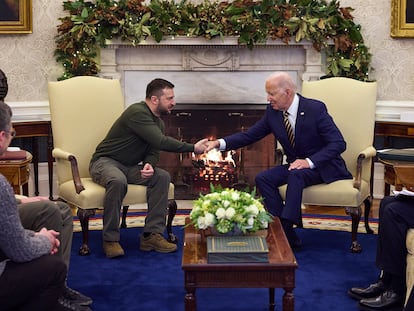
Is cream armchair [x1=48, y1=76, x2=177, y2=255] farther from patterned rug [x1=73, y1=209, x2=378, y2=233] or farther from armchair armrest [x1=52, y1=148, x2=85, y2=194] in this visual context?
patterned rug [x1=73, y1=209, x2=378, y2=233]

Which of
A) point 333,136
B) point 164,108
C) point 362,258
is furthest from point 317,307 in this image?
point 164,108

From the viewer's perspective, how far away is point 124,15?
6.52 meters

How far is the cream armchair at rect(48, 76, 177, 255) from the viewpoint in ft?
17.2

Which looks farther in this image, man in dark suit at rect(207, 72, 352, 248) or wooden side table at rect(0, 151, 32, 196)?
man in dark suit at rect(207, 72, 352, 248)

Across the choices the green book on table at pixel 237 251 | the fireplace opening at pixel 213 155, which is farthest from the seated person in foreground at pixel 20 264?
the fireplace opening at pixel 213 155

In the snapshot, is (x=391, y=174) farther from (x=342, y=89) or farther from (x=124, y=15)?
(x=124, y=15)

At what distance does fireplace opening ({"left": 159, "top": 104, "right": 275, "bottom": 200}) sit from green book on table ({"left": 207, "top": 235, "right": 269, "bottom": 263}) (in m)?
3.46

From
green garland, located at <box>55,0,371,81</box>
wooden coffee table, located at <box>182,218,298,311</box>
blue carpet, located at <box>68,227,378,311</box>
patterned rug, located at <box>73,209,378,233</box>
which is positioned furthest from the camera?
green garland, located at <box>55,0,371,81</box>

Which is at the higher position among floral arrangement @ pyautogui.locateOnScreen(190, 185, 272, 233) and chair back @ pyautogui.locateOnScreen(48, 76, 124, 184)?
chair back @ pyautogui.locateOnScreen(48, 76, 124, 184)

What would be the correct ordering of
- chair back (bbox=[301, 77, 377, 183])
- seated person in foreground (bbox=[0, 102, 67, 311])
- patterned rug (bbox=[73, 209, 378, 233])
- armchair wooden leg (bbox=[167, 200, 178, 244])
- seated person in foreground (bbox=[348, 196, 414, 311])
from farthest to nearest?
1. patterned rug (bbox=[73, 209, 378, 233])
2. chair back (bbox=[301, 77, 377, 183])
3. armchair wooden leg (bbox=[167, 200, 178, 244])
4. seated person in foreground (bbox=[348, 196, 414, 311])
5. seated person in foreground (bbox=[0, 102, 67, 311])

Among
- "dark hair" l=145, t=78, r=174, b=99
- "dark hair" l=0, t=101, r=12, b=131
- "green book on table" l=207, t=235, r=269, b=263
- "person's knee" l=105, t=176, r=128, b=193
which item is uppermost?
"dark hair" l=145, t=78, r=174, b=99

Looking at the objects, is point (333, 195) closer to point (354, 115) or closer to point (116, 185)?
point (354, 115)

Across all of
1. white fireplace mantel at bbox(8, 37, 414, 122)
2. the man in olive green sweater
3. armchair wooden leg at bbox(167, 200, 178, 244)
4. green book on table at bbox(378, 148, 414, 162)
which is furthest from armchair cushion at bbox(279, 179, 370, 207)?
white fireplace mantel at bbox(8, 37, 414, 122)

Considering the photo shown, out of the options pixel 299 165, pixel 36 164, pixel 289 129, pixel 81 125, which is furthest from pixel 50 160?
pixel 299 165
